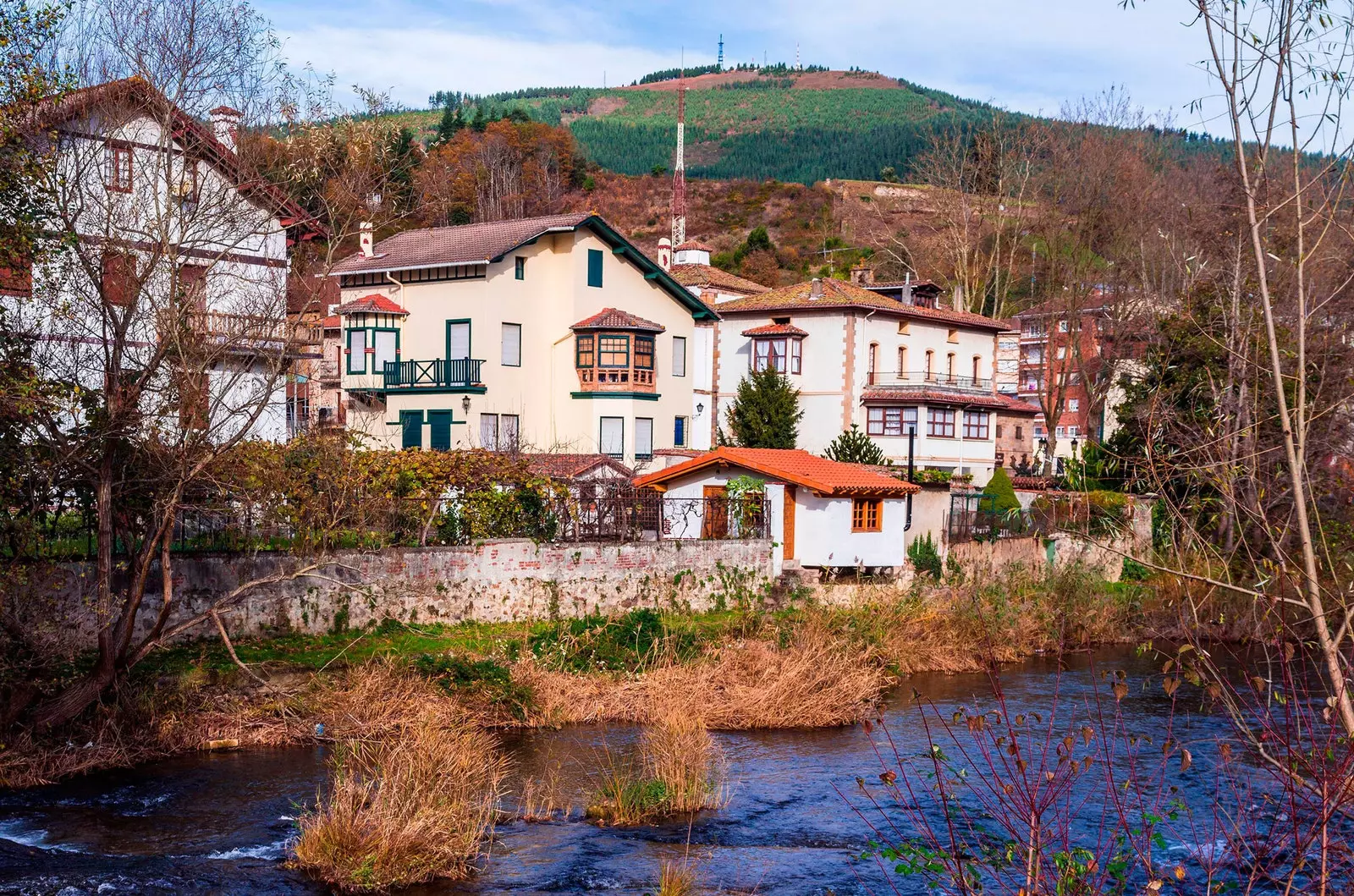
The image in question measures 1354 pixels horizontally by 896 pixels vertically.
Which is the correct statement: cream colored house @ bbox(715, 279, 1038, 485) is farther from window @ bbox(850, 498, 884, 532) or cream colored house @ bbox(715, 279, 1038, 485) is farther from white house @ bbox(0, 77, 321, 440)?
white house @ bbox(0, 77, 321, 440)

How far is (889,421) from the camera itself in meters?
49.4

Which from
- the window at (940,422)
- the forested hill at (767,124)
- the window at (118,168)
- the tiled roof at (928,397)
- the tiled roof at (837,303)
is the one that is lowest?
the window at (940,422)

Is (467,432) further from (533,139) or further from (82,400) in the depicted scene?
(533,139)

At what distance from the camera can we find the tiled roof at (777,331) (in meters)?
48.9

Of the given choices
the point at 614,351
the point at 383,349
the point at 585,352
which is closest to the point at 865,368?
the point at 614,351

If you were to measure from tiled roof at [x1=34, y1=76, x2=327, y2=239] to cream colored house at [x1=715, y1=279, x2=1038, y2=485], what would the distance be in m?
33.8

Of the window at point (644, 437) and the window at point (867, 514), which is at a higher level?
the window at point (644, 437)

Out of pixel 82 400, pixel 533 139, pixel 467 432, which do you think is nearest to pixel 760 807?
pixel 82 400

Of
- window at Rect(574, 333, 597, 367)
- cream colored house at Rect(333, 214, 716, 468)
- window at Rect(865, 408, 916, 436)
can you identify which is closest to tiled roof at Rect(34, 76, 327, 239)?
cream colored house at Rect(333, 214, 716, 468)

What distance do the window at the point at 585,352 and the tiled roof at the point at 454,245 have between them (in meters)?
3.59

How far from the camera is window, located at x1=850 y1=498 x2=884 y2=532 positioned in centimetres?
2814

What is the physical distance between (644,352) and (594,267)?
329 cm

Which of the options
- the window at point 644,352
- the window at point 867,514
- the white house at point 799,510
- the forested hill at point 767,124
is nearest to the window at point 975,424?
the window at point 644,352

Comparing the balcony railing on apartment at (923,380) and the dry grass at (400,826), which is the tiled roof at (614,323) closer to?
the balcony railing on apartment at (923,380)
